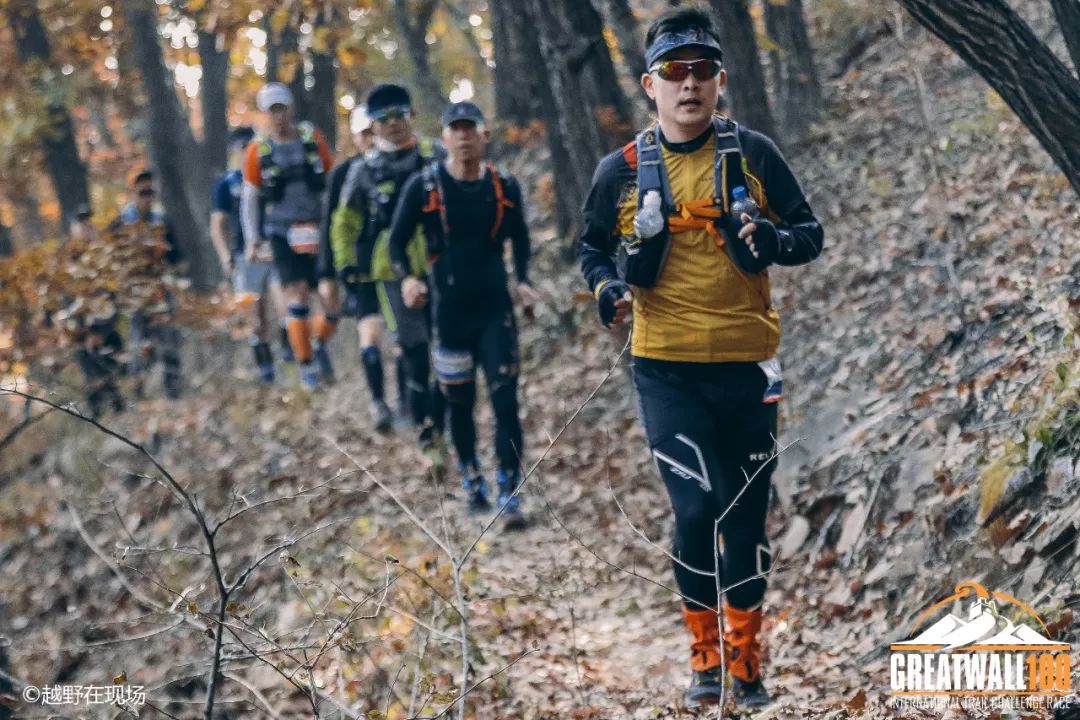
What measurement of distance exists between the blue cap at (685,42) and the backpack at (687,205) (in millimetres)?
280

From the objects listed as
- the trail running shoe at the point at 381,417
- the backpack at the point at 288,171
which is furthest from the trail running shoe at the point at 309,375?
the trail running shoe at the point at 381,417

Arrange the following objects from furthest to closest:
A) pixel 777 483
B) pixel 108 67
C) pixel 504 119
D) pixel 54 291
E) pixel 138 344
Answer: pixel 108 67 < pixel 504 119 < pixel 138 344 < pixel 54 291 < pixel 777 483

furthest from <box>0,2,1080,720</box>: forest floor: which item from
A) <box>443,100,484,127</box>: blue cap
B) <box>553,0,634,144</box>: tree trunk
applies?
<box>443,100,484,127</box>: blue cap

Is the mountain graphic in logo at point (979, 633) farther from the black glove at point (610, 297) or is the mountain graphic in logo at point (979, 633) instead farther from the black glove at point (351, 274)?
the black glove at point (351, 274)

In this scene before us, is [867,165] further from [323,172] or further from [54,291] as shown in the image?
[54,291]

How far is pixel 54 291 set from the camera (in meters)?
11.7

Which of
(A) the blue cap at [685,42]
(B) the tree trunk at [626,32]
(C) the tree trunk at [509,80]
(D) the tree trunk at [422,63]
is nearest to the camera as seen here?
(A) the blue cap at [685,42]

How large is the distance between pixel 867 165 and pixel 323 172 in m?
5.12

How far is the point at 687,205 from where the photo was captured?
196 inches

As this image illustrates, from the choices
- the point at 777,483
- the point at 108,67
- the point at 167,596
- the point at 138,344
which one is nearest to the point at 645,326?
the point at 777,483

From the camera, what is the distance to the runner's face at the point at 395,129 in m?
9.48

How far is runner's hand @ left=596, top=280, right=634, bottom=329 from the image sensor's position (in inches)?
199

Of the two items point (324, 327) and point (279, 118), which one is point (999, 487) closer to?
point (279, 118)

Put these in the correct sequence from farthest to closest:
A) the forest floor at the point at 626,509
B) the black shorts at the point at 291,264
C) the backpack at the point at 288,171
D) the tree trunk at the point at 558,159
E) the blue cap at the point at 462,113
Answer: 1. the black shorts at the point at 291,264
2. the tree trunk at the point at 558,159
3. the backpack at the point at 288,171
4. the blue cap at the point at 462,113
5. the forest floor at the point at 626,509
